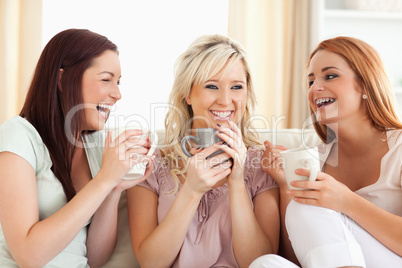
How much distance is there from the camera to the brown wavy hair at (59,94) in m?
1.44

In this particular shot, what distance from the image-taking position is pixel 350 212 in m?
1.33

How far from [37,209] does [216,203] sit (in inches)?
26.9

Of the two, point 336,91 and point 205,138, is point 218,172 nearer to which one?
point 205,138

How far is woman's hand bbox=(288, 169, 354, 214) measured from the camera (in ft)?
4.27

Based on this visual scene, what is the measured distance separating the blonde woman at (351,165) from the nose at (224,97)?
25cm

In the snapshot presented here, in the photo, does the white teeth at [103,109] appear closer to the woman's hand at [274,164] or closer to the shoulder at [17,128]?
the shoulder at [17,128]

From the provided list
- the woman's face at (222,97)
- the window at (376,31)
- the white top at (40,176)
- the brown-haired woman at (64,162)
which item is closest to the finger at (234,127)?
the woman's face at (222,97)

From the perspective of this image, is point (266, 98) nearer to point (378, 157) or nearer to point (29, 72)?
point (378, 157)

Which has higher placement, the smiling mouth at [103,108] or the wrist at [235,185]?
the smiling mouth at [103,108]

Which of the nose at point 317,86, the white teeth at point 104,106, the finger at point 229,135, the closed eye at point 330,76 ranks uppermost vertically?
the closed eye at point 330,76

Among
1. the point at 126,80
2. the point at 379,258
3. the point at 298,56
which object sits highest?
the point at 298,56

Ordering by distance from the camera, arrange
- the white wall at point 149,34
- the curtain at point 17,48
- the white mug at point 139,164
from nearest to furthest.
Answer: the white mug at point 139,164
the curtain at point 17,48
the white wall at point 149,34

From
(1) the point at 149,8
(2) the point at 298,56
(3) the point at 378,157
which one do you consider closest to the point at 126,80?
(1) the point at 149,8

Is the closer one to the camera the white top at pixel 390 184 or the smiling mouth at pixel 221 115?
the white top at pixel 390 184
